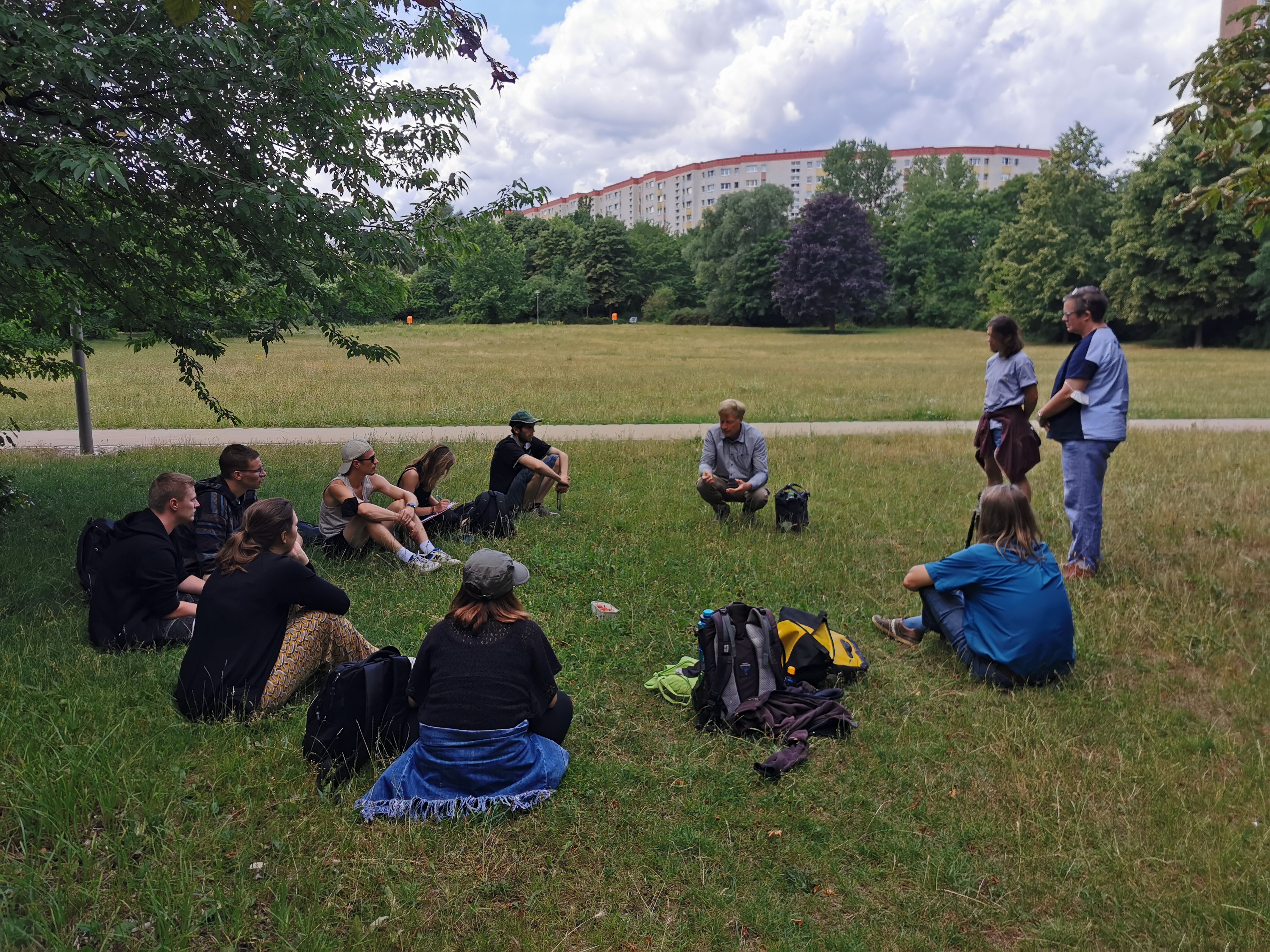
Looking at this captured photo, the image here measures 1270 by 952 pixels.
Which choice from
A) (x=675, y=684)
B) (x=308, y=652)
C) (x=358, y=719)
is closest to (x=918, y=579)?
(x=675, y=684)

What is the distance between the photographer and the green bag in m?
5.01

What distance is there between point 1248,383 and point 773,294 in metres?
46.7

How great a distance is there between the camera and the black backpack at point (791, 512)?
8.46 metres

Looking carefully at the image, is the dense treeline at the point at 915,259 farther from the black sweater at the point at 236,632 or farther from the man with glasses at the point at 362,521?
the black sweater at the point at 236,632

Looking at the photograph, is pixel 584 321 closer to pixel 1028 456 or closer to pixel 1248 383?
pixel 1248 383

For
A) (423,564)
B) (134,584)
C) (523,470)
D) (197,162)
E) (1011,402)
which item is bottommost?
(423,564)

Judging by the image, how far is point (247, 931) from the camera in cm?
305

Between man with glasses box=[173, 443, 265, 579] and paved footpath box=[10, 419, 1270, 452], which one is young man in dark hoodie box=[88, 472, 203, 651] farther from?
paved footpath box=[10, 419, 1270, 452]

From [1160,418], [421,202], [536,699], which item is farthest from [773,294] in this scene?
[536,699]

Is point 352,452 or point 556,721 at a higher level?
point 352,452

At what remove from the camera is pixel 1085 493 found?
6785 mm

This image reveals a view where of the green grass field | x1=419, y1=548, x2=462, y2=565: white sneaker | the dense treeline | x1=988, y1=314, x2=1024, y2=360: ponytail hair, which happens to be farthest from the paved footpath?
the dense treeline

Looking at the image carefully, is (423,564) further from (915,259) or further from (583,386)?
(915,259)

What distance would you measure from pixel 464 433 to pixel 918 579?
1061cm
